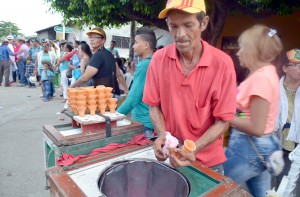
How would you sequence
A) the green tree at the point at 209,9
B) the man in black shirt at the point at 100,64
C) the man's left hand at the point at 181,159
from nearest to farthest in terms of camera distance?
the man's left hand at the point at 181,159
the man in black shirt at the point at 100,64
the green tree at the point at 209,9

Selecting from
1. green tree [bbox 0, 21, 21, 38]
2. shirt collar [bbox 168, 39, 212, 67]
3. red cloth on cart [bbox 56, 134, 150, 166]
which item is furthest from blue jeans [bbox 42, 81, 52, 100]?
green tree [bbox 0, 21, 21, 38]

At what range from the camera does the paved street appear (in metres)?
3.17

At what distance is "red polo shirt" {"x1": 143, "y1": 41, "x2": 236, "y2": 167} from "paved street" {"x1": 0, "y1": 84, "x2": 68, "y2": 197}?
2197 millimetres

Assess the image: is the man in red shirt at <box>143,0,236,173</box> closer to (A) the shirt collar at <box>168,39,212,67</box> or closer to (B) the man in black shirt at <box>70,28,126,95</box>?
(A) the shirt collar at <box>168,39,212,67</box>

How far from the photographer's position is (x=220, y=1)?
5023 millimetres

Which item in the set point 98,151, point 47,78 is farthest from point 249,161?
point 47,78

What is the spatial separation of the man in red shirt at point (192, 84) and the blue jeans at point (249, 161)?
376mm

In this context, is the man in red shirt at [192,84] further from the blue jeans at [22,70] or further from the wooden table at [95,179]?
the blue jeans at [22,70]

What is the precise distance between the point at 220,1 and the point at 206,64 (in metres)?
4.07

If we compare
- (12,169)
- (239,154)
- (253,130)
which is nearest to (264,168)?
(239,154)

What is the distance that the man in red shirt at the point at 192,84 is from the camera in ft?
4.85

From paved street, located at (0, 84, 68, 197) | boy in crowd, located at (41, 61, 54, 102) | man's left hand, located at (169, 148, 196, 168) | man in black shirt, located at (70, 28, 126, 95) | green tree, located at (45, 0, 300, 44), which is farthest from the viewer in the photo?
boy in crowd, located at (41, 61, 54, 102)

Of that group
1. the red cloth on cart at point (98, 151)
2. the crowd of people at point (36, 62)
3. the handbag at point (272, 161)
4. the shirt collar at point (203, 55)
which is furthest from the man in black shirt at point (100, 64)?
the crowd of people at point (36, 62)

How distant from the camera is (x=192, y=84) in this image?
4.95ft
